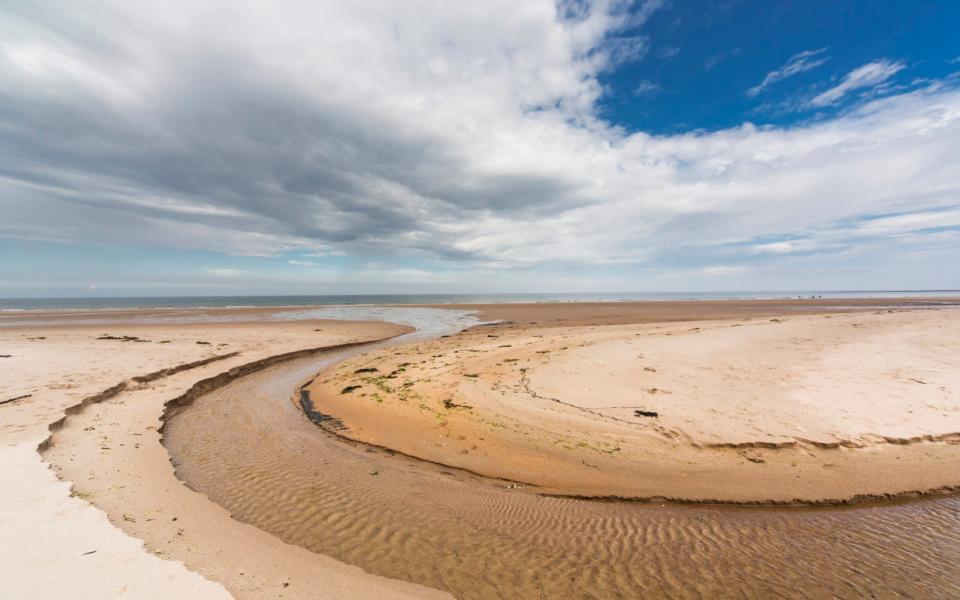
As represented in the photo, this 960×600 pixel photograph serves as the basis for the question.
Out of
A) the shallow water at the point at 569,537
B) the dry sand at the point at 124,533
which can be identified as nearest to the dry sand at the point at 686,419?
the shallow water at the point at 569,537

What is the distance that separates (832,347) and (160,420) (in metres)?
23.4

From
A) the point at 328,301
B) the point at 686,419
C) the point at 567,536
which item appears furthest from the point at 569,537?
the point at 328,301

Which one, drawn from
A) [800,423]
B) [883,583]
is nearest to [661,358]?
[800,423]

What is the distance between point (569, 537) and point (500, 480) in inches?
77.0

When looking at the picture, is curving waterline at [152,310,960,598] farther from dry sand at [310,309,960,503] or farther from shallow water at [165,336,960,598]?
dry sand at [310,309,960,503]

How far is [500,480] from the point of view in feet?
22.8

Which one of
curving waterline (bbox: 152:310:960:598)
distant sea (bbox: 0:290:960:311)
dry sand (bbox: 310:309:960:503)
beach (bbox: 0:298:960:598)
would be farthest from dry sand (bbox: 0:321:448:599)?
distant sea (bbox: 0:290:960:311)

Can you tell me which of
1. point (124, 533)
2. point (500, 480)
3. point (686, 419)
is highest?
point (686, 419)

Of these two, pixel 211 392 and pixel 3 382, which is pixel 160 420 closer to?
pixel 211 392

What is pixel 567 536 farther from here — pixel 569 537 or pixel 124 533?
pixel 124 533

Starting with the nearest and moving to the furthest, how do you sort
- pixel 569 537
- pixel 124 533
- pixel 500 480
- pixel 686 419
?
pixel 124 533 → pixel 569 537 → pixel 500 480 → pixel 686 419

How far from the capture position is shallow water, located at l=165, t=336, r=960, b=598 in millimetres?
4340

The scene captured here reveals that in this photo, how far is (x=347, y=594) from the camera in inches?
159

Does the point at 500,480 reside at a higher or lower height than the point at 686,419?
lower
